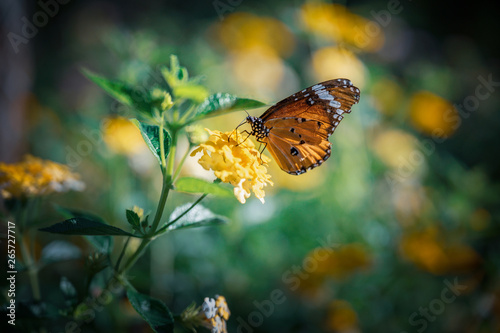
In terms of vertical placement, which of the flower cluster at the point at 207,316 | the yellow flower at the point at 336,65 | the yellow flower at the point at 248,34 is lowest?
the flower cluster at the point at 207,316

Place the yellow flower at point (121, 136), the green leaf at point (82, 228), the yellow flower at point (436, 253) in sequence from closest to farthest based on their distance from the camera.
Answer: the green leaf at point (82, 228) < the yellow flower at point (121, 136) < the yellow flower at point (436, 253)

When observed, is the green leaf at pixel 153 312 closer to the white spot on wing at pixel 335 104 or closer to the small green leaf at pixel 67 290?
the small green leaf at pixel 67 290

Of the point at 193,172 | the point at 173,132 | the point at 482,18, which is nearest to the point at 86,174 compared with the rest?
the point at 193,172

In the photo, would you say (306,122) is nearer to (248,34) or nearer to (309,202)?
(309,202)

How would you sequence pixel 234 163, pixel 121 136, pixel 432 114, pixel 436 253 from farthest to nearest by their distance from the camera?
pixel 432 114
pixel 436 253
pixel 121 136
pixel 234 163

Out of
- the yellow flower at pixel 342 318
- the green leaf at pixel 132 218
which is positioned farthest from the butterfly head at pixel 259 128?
the yellow flower at pixel 342 318

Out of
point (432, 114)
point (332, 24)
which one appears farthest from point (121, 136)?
point (432, 114)
